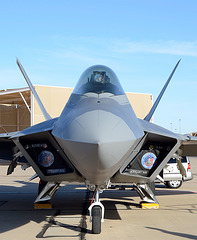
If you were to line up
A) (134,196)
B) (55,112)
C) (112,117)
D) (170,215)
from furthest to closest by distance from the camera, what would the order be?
(55,112)
(134,196)
(170,215)
(112,117)

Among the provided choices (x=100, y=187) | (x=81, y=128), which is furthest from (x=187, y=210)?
(x=81, y=128)

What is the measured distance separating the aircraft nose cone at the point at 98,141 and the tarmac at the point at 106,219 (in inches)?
56.2

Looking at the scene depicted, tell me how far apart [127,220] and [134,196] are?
387 centimetres

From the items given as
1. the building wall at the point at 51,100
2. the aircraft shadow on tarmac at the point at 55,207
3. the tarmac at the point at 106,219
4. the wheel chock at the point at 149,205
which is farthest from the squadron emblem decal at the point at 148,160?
the building wall at the point at 51,100

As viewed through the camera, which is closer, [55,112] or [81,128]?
[81,128]

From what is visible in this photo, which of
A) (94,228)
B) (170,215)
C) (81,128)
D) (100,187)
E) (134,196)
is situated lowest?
(134,196)

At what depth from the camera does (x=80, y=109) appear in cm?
544

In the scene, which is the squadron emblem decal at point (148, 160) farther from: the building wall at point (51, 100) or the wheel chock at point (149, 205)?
the building wall at point (51, 100)

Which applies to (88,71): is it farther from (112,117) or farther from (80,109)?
(112,117)

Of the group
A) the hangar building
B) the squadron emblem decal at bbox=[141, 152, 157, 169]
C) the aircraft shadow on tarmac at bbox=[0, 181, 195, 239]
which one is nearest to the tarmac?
the aircraft shadow on tarmac at bbox=[0, 181, 195, 239]

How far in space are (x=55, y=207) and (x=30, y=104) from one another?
26.9m

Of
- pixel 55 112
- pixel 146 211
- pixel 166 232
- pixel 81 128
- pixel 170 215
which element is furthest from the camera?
pixel 55 112

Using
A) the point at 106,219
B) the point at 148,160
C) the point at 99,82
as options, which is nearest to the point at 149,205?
the point at 106,219

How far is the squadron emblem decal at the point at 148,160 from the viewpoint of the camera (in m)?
6.20
